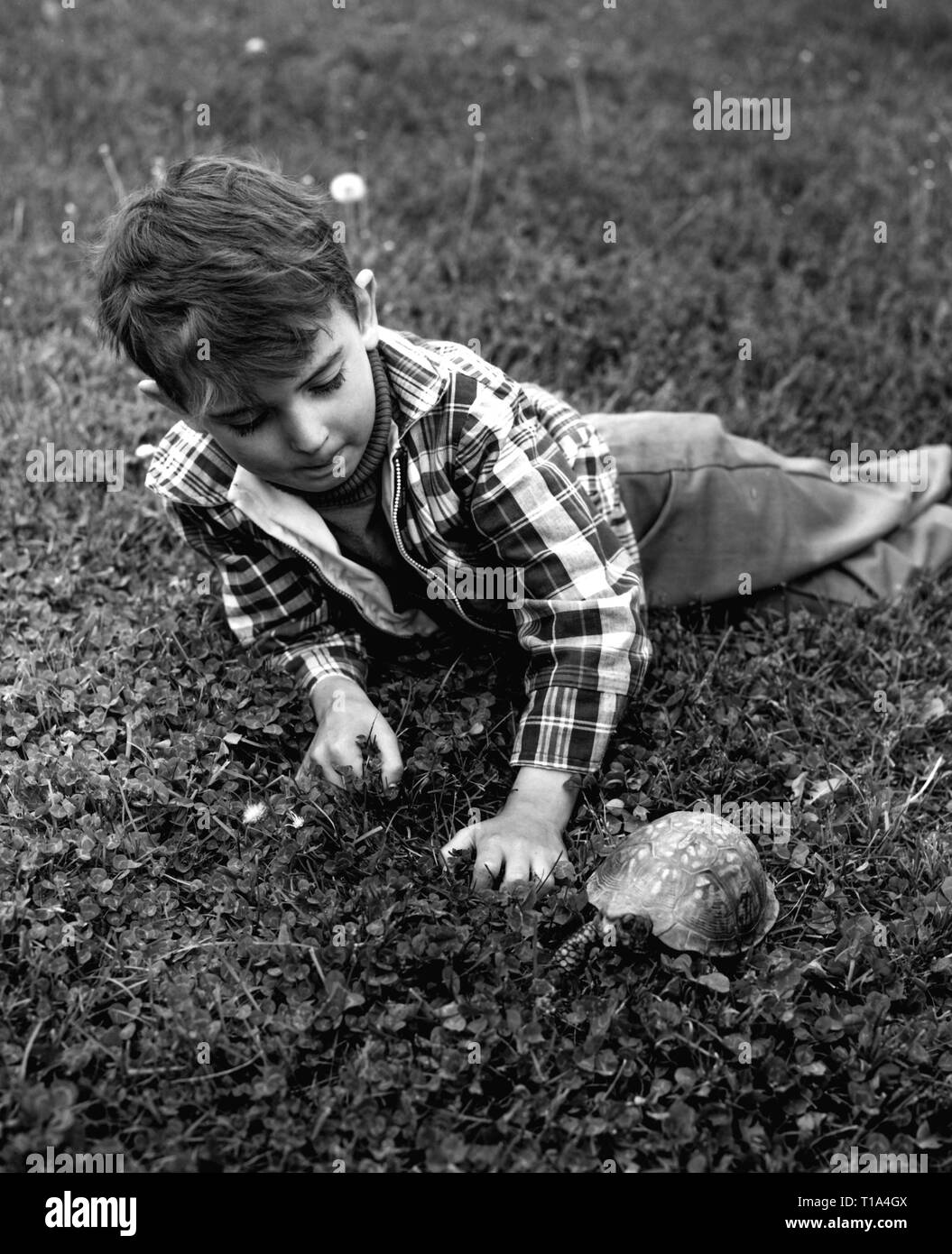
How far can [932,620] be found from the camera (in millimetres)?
3629

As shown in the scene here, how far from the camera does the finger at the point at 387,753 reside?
9.39 ft

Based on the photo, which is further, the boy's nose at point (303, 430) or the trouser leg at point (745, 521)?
the trouser leg at point (745, 521)

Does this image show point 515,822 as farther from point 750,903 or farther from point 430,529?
point 430,529

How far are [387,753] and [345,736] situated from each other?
125mm

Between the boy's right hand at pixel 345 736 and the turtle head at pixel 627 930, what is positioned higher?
the boy's right hand at pixel 345 736

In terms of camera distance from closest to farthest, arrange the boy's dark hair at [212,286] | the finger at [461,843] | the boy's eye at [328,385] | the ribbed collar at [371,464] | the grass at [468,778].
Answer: the grass at [468,778] < the boy's dark hair at [212,286] < the boy's eye at [328,385] < the finger at [461,843] < the ribbed collar at [371,464]

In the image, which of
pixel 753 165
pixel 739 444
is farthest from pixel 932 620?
pixel 753 165

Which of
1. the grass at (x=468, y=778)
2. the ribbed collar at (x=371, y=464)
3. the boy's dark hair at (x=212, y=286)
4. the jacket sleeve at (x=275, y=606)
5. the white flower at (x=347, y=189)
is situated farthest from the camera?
the white flower at (x=347, y=189)

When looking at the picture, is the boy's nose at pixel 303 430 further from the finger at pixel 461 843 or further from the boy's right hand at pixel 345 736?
the finger at pixel 461 843

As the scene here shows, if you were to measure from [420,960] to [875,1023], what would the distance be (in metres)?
0.94

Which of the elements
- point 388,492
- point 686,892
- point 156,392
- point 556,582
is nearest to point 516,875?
point 686,892

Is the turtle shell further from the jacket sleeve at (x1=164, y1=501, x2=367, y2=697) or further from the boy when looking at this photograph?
the jacket sleeve at (x1=164, y1=501, x2=367, y2=697)

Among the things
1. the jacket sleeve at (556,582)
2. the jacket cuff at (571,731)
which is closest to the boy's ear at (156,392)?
the jacket sleeve at (556,582)

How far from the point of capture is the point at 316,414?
2549mm
